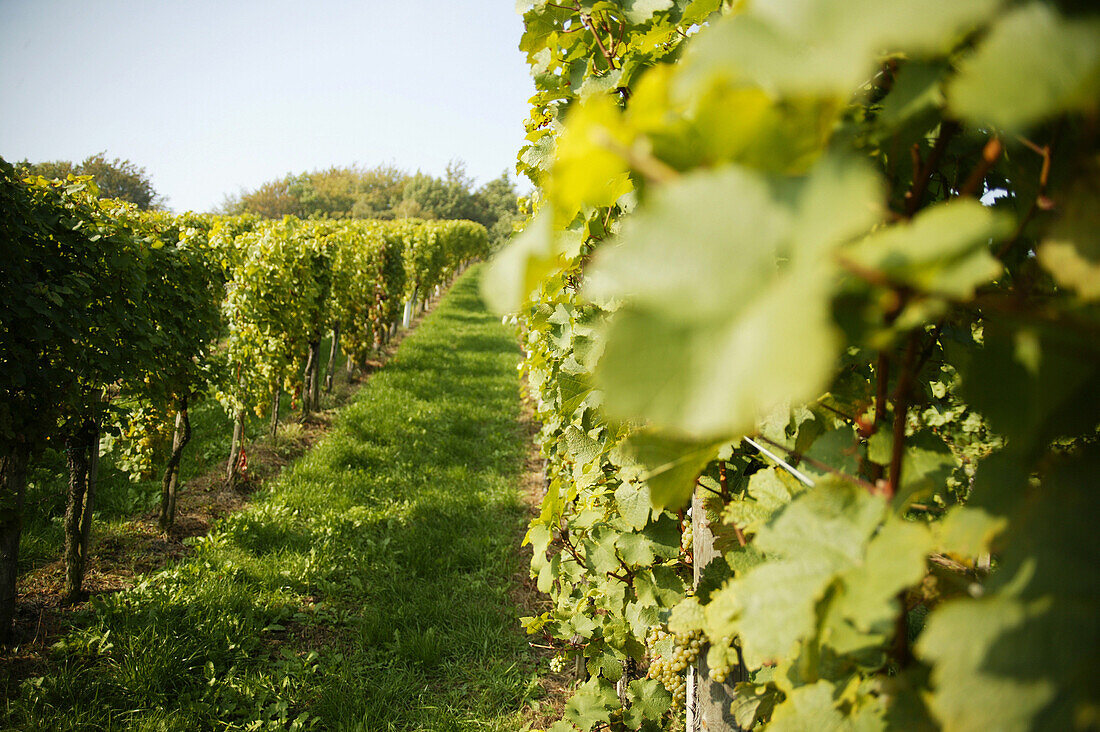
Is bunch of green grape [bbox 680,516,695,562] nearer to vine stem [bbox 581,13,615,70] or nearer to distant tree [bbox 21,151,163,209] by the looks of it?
vine stem [bbox 581,13,615,70]

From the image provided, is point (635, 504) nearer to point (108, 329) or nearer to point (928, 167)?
point (928, 167)

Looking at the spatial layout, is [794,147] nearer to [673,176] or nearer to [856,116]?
[673,176]

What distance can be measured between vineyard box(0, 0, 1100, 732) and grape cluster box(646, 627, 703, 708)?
0.02 metres

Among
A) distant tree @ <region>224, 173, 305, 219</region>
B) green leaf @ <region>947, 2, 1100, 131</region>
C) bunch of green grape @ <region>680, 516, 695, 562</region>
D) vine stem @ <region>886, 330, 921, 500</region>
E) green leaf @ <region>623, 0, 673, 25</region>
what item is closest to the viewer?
green leaf @ <region>947, 2, 1100, 131</region>

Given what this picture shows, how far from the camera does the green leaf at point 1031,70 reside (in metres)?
0.31

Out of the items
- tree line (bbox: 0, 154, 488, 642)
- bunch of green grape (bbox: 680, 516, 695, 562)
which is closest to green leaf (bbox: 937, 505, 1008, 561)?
bunch of green grape (bbox: 680, 516, 695, 562)

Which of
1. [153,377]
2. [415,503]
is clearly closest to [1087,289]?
[153,377]

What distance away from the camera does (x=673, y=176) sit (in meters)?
0.40

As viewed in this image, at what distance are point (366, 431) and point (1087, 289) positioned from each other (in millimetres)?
7770

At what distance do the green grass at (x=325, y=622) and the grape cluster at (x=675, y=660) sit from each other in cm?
190

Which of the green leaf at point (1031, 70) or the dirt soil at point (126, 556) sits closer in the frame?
Answer: the green leaf at point (1031, 70)

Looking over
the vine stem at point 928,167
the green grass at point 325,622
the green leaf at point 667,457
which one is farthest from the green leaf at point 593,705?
the vine stem at point 928,167

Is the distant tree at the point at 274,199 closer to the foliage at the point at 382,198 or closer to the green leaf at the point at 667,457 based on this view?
the foliage at the point at 382,198

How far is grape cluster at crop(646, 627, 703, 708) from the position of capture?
147cm
